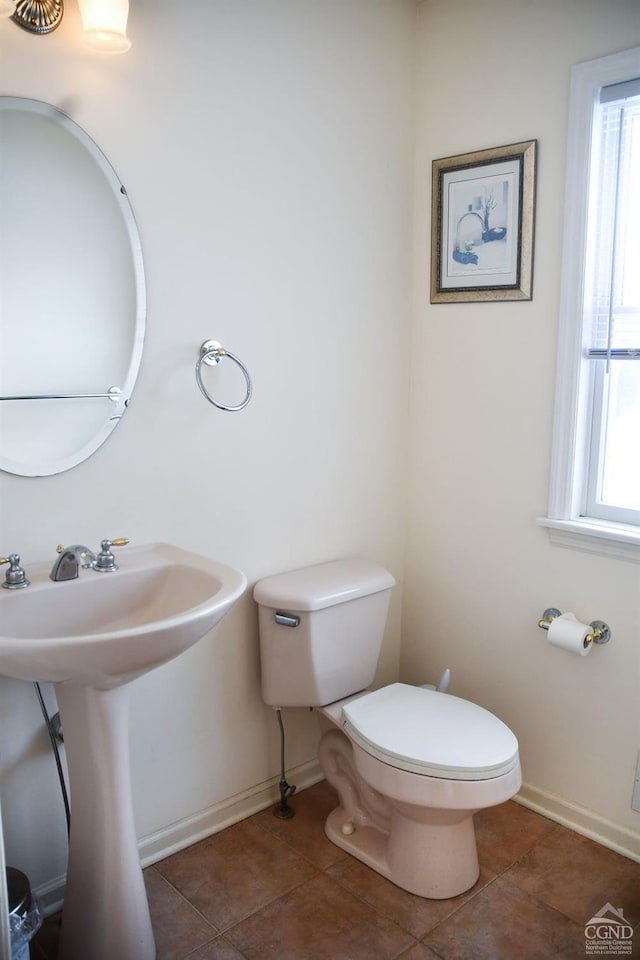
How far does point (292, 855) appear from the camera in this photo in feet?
6.93

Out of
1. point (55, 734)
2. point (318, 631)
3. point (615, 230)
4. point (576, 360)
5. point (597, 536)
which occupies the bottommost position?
point (55, 734)

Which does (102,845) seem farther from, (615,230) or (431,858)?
(615,230)

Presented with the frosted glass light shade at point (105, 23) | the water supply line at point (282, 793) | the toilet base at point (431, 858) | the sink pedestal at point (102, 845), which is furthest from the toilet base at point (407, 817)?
the frosted glass light shade at point (105, 23)

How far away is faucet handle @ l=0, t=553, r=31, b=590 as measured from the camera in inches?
62.7

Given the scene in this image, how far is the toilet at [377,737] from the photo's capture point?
182cm

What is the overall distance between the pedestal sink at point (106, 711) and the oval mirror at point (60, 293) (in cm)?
30

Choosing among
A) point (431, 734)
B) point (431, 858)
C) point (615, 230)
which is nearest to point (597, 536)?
point (431, 734)

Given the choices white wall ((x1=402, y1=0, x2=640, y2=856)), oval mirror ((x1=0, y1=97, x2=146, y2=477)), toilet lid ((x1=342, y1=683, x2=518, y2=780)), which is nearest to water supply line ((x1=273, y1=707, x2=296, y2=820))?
toilet lid ((x1=342, y1=683, x2=518, y2=780))

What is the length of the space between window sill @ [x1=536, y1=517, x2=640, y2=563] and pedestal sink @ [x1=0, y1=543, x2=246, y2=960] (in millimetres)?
979

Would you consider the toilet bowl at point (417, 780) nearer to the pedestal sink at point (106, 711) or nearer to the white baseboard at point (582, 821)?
the white baseboard at point (582, 821)

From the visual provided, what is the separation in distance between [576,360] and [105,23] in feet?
4.48

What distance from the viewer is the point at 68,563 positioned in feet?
5.40

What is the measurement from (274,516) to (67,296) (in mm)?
829

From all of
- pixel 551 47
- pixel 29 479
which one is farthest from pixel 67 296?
pixel 551 47
